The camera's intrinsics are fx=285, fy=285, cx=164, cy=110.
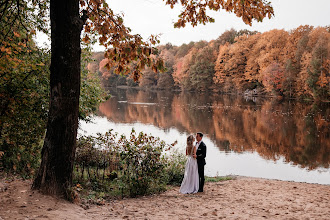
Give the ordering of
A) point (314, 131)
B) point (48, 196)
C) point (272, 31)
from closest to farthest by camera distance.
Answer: point (48, 196)
point (314, 131)
point (272, 31)

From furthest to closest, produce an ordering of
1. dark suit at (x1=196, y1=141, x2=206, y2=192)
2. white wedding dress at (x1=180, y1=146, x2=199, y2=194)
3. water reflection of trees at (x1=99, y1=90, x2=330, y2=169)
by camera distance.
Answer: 1. water reflection of trees at (x1=99, y1=90, x2=330, y2=169)
2. white wedding dress at (x1=180, y1=146, x2=199, y2=194)
3. dark suit at (x1=196, y1=141, x2=206, y2=192)

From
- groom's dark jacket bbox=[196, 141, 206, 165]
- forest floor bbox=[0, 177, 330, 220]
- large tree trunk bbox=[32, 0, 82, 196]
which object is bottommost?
forest floor bbox=[0, 177, 330, 220]

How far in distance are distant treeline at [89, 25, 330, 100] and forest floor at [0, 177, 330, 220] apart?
42.1 meters

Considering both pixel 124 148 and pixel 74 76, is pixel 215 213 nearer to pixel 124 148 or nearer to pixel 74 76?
pixel 124 148

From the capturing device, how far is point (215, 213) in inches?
252

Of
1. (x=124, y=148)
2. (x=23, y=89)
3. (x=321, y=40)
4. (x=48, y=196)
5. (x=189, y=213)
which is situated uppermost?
(x=321, y=40)

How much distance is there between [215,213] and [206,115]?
102ft

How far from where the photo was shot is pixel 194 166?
922 cm

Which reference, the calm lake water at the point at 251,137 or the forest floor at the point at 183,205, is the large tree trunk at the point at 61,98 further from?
the calm lake water at the point at 251,137

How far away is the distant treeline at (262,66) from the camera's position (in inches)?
1874

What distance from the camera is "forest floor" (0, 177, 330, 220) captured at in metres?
5.20

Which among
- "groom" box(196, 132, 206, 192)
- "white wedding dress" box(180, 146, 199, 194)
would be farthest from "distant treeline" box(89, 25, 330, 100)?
"white wedding dress" box(180, 146, 199, 194)

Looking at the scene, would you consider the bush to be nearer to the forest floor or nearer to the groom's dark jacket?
the forest floor

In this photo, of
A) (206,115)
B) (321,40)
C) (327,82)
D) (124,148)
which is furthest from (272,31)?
(124,148)
